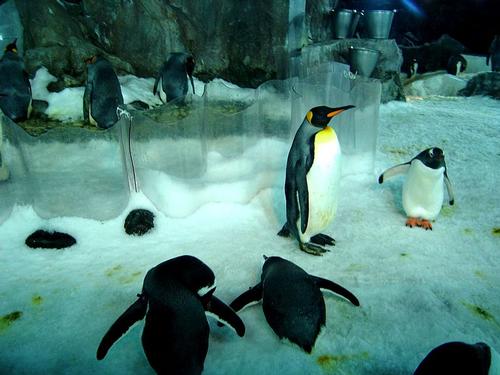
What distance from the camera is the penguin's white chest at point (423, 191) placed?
266 centimetres

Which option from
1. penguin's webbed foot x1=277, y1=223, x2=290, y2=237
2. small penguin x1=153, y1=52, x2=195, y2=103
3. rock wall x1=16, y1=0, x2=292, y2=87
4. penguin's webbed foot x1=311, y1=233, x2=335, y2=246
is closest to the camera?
penguin's webbed foot x1=311, y1=233, x2=335, y2=246

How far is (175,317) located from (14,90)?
520cm

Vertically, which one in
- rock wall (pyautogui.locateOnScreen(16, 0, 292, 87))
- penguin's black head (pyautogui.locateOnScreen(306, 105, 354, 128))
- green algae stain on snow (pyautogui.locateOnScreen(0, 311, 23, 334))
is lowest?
green algae stain on snow (pyautogui.locateOnScreen(0, 311, 23, 334))

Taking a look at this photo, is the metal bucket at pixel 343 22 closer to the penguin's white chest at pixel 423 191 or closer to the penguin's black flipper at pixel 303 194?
the penguin's white chest at pixel 423 191

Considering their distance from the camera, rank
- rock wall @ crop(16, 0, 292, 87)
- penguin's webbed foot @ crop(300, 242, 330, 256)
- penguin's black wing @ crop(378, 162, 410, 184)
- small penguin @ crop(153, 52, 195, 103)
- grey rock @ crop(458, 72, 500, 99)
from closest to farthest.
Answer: penguin's webbed foot @ crop(300, 242, 330, 256) → penguin's black wing @ crop(378, 162, 410, 184) → small penguin @ crop(153, 52, 195, 103) → rock wall @ crop(16, 0, 292, 87) → grey rock @ crop(458, 72, 500, 99)

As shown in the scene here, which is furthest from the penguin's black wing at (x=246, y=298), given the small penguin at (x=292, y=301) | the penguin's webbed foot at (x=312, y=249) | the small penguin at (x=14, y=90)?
the small penguin at (x=14, y=90)

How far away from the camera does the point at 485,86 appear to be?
7.84 metres

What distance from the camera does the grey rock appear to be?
7610mm

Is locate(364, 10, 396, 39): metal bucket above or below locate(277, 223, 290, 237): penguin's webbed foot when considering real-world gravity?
above

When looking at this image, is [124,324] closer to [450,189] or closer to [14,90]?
[450,189]

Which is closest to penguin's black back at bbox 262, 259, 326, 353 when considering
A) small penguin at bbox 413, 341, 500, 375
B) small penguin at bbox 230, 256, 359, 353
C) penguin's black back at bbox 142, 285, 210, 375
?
small penguin at bbox 230, 256, 359, 353

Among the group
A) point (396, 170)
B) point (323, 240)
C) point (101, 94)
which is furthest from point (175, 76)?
point (323, 240)

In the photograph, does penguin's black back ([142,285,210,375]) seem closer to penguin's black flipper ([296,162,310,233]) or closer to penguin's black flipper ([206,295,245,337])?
penguin's black flipper ([206,295,245,337])

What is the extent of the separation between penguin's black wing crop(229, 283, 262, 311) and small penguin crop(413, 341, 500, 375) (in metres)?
0.76
